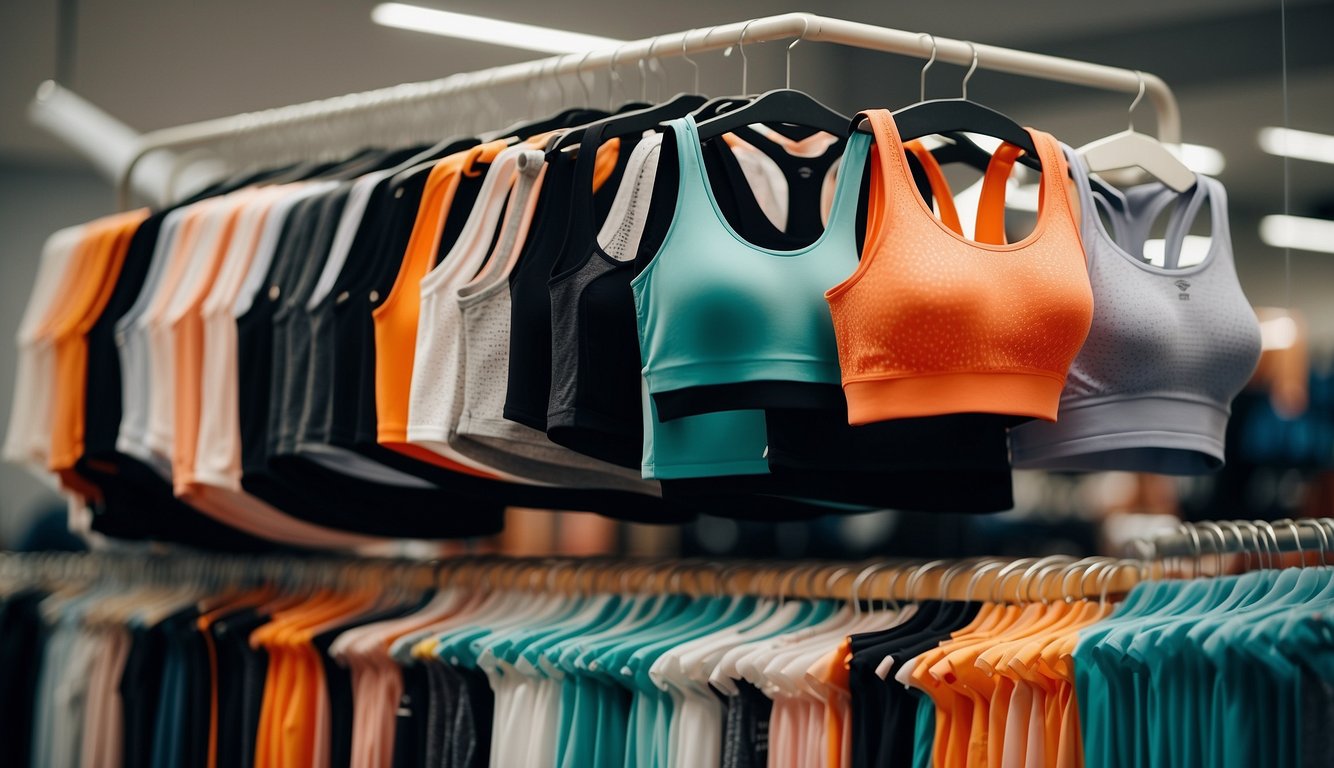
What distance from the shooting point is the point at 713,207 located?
1.96 m

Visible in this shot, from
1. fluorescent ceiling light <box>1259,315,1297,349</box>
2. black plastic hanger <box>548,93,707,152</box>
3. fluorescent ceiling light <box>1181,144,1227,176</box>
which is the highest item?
fluorescent ceiling light <box>1181,144,1227,176</box>

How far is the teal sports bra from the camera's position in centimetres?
191

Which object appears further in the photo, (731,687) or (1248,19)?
(1248,19)

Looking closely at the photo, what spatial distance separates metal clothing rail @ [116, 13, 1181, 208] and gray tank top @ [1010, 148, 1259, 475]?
0.98 feet

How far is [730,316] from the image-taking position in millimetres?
1898

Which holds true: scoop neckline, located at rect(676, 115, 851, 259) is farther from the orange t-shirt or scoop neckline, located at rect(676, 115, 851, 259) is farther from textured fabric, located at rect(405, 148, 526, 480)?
the orange t-shirt

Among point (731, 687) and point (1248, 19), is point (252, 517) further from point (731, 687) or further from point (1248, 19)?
point (1248, 19)

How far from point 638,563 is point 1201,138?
2.40 m

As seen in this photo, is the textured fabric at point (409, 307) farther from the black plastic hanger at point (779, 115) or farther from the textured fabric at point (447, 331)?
the black plastic hanger at point (779, 115)

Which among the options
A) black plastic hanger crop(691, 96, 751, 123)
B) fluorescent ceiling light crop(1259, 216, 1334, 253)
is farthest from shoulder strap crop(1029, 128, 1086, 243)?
fluorescent ceiling light crop(1259, 216, 1334, 253)

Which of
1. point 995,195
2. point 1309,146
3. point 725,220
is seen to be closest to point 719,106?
point 725,220

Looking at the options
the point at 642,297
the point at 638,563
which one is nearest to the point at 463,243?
the point at 642,297

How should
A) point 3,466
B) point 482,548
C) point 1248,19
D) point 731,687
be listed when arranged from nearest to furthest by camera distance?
point 731,687 < point 1248,19 < point 482,548 < point 3,466

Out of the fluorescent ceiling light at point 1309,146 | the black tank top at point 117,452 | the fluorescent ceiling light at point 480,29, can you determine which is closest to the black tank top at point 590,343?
the black tank top at point 117,452
